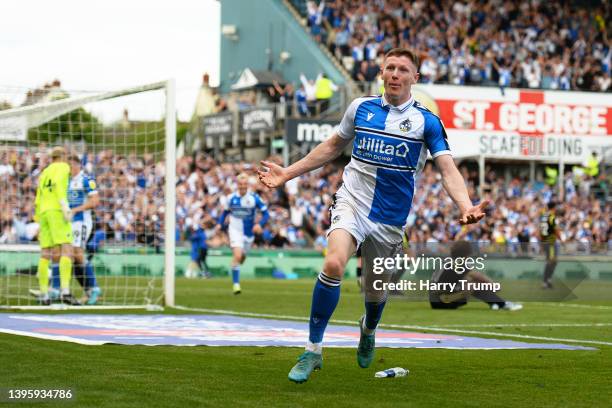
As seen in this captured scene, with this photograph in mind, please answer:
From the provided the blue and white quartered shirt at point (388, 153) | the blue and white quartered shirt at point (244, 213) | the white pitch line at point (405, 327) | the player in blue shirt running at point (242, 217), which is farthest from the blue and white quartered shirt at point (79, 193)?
the blue and white quartered shirt at point (388, 153)

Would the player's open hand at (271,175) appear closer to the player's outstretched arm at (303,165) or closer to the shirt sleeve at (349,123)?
the player's outstretched arm at (303,165)

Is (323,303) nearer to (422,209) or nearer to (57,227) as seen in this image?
(57,227)

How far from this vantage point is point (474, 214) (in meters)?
7.50

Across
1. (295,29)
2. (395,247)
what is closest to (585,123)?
(295,29)

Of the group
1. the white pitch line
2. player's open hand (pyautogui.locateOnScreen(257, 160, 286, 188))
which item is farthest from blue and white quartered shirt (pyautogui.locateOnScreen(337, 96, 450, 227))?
the white pitch line

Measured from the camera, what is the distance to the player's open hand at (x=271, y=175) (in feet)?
26.8

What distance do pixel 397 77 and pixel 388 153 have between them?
54 cm

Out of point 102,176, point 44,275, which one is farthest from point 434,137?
point 102,176

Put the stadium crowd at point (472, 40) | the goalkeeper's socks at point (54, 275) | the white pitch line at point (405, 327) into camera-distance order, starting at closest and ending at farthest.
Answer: the white pitch line at point (405, 327) < the goalkeeper's socks at point (54, 275) < the stadium crowd at point (472, 40)

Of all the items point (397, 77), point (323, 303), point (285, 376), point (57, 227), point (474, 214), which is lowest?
point (285, 376)

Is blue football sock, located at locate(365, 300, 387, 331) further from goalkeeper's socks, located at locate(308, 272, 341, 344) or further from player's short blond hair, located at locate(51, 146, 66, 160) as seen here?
player's short blond hair, located at locate(51, 146, 66, 160)

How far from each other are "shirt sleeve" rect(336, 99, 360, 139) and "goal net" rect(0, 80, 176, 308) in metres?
7.88

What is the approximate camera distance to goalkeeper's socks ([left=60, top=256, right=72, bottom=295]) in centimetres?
1745

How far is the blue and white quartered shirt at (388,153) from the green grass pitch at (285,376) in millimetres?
1227
